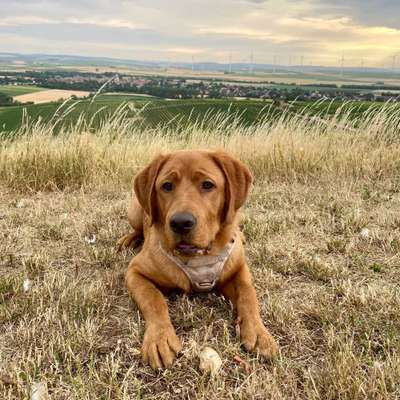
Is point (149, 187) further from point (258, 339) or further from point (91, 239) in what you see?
point (91, 239)

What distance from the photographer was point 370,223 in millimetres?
4809

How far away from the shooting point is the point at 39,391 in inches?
83.9

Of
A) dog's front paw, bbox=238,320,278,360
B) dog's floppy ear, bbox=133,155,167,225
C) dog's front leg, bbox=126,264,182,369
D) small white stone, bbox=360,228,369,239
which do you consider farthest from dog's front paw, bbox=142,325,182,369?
small white stone, bbox=360,228,369,239

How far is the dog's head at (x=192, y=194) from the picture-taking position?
2756mm

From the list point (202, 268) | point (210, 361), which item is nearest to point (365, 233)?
point (202, 268)

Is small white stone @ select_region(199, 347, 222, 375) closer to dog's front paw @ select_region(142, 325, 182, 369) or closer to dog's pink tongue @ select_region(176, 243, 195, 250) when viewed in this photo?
dog's front paw @ select_region(142, 325, 182, 369)

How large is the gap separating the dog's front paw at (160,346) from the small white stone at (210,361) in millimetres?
143

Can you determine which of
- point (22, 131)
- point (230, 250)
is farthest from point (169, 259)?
point (22, 131)

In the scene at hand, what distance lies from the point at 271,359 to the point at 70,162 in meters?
5.15

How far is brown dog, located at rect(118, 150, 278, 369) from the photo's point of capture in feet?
9.03

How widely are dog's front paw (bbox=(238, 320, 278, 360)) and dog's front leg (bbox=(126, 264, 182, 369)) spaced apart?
1.23 feet

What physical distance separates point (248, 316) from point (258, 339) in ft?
0.63

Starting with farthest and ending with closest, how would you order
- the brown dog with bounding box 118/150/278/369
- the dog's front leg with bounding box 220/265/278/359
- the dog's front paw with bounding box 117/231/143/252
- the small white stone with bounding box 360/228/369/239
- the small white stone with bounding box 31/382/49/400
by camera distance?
the small white stone with bounding box 360/228/369/239 < the dog's front paw with bounding box 117/231/143/252 < the brown dog with bounding box 118/150/278/369 < the dog's front leg with bounding box 220/265/278/359 < the small white stone with bounding box 31/382/49/400

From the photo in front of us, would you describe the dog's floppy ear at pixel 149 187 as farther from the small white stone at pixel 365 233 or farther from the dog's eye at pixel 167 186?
the small white stone at pixel 365 233
